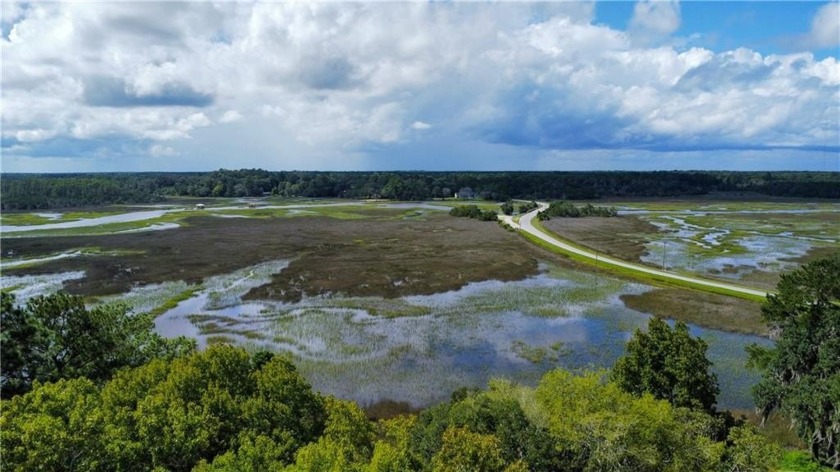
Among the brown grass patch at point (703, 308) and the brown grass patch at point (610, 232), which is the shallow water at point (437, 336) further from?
the brown grass patch at point (610, 232)

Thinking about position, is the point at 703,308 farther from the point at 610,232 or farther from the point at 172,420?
→ the point at 610,232

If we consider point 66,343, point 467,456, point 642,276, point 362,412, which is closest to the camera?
point 467,456

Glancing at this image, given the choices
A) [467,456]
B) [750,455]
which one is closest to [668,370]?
[750,455]

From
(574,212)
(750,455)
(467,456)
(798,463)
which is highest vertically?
(574,212)

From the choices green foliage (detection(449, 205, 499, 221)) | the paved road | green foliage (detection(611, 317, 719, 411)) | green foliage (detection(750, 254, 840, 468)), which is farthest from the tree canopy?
green foliage (detection(449, 205, 499, 221))

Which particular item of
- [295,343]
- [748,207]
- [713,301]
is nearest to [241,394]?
[295,343]

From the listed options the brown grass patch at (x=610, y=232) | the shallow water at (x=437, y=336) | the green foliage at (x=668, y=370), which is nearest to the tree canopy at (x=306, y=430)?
the green foliage at (x=668, y=370)

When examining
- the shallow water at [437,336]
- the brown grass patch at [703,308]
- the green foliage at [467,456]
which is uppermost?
the green foliage at [467,456]
